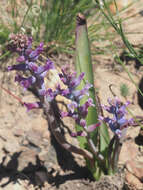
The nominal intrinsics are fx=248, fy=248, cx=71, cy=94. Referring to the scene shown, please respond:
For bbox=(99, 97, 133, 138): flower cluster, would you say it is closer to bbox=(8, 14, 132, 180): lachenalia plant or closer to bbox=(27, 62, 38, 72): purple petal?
bbox=(8, 14, 132, 180): lachenalia plant

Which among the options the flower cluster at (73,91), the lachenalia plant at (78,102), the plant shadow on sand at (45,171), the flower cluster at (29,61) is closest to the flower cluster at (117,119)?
the lachenalia plant at (78,102)

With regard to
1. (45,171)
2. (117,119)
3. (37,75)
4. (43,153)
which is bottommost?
(45,171)

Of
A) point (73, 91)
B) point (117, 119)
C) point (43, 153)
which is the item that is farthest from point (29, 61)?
point (43, 153)

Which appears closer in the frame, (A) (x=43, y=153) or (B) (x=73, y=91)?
(B) (x=73, y=91)

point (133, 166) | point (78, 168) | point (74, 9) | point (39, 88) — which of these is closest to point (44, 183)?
point (78, 168)

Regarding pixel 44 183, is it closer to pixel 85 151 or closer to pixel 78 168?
pixel 78 168

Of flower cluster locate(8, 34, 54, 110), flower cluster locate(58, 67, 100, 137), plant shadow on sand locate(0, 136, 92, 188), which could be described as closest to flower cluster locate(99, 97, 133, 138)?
flower cluster locate(58, 67, 100, 137)

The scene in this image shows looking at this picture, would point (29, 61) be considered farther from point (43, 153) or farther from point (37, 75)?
point (43, 153)

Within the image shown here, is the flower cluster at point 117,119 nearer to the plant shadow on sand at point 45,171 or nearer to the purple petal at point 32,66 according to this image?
the purple petal at point 32,66
